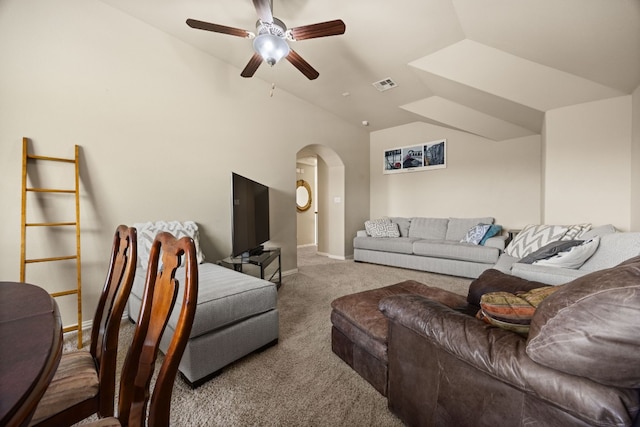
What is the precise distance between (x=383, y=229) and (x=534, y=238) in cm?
233

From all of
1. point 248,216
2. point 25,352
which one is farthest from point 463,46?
point 25,352

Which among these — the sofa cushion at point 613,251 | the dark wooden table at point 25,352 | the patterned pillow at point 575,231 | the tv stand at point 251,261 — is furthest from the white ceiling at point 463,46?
the dark wooden table at point 25,352

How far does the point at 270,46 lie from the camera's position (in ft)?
6.74

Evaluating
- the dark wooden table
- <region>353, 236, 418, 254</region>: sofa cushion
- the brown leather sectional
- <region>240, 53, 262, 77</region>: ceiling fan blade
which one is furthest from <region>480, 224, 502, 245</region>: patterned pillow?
the dark wooden table

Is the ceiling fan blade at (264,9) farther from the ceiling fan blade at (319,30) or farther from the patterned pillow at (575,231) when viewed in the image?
the patterned pillow at (575,231)

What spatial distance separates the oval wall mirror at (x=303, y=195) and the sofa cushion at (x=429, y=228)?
3.05 m

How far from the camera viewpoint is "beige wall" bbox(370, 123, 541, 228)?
399 centimetres

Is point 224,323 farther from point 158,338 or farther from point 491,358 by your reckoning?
point 491,358

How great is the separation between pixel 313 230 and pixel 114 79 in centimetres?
549

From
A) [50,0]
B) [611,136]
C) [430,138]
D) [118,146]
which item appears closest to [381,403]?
[118,146]

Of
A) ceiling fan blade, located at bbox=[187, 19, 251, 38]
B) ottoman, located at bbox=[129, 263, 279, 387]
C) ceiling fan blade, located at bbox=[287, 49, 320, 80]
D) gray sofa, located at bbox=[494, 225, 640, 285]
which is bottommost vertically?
ottoman, located at bbox=[129, 263, 279, 387]

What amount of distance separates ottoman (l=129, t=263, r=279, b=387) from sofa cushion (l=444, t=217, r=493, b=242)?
3587mm

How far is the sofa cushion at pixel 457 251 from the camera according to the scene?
346 cm

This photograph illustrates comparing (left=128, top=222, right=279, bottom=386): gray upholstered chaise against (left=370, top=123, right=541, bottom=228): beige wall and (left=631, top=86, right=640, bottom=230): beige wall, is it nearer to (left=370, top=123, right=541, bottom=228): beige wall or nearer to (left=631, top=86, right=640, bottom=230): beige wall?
(left=631, top=86, right=640, bottom=230): beige wall
